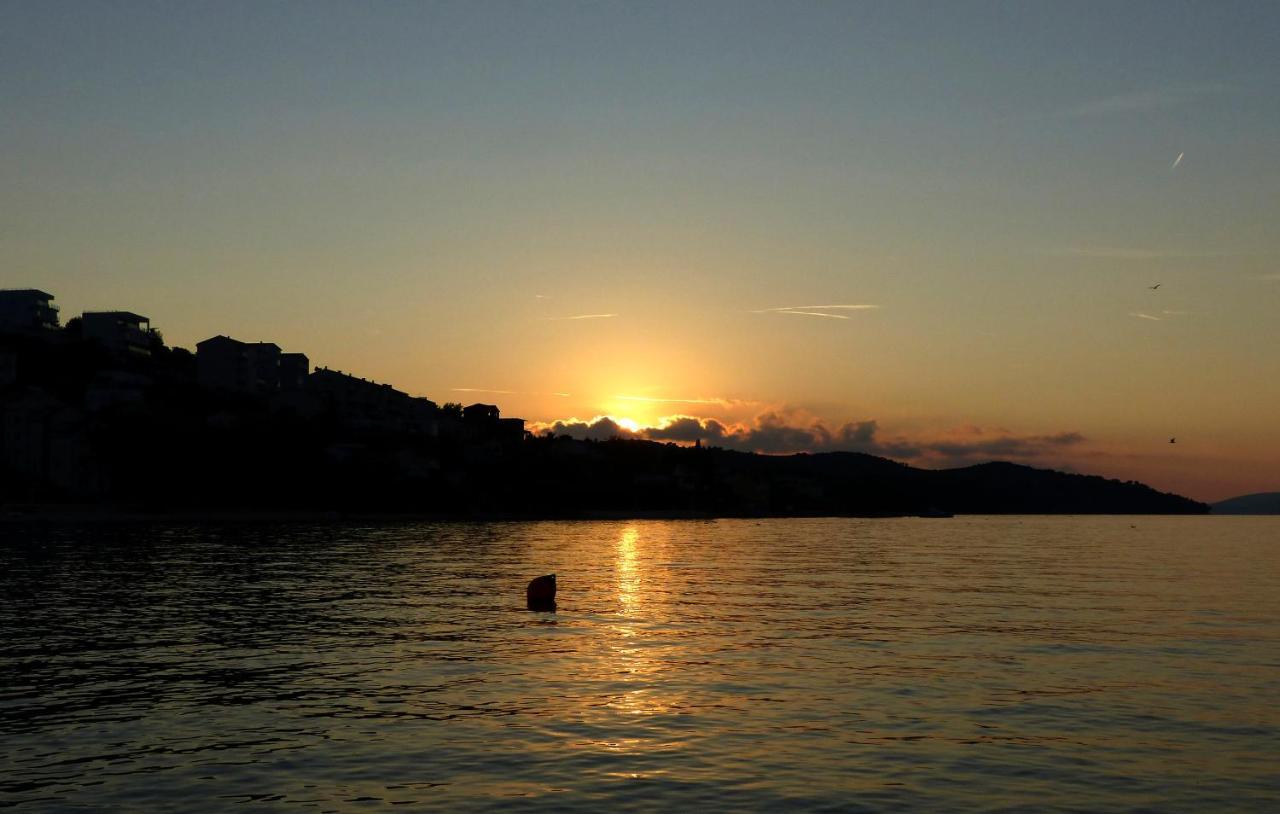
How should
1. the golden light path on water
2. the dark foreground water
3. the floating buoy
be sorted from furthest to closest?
the floating buoy, the golden light path on water, the dark foreground water

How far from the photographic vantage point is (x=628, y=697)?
34.0 metres

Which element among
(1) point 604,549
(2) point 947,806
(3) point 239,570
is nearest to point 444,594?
(3) point 239,570

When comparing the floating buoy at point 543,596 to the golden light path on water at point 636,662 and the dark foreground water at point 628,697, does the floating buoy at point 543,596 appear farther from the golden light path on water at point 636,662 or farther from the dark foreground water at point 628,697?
the golden light path on water at point 636,662

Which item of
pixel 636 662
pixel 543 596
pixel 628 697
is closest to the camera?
pixel 628 697

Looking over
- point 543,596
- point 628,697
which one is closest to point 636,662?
point 628,697

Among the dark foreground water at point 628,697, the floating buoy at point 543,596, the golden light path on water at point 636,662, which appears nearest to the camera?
the dark foreground water at point 628,697

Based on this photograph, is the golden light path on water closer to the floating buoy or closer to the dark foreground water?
the dark foreground water

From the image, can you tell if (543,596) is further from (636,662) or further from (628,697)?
(628,697)

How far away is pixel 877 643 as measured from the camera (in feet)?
155

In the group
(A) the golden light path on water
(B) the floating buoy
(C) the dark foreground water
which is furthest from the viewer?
(B) the floating buoy

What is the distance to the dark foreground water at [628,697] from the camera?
2327 centimetres

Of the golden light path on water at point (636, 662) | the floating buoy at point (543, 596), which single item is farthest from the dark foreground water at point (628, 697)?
the floating buoy at point (543, 596)

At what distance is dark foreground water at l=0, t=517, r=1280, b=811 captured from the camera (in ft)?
76.3

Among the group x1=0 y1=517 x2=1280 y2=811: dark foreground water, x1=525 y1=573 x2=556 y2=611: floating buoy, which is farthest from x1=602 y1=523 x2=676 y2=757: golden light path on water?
x1=525 y1=573 x2=556 y2=611: floating buoy
